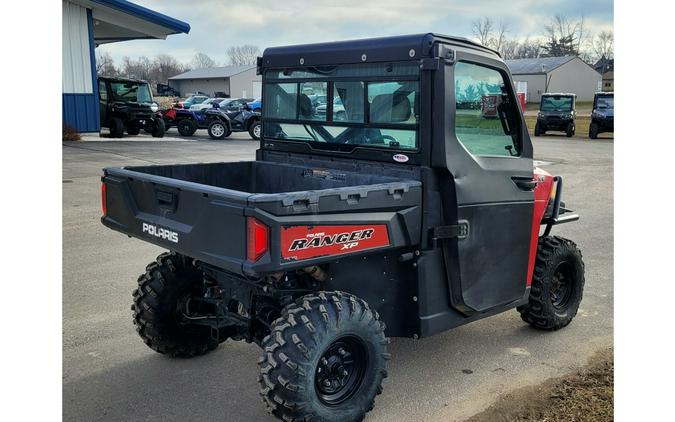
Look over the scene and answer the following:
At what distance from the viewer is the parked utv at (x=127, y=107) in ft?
72.2

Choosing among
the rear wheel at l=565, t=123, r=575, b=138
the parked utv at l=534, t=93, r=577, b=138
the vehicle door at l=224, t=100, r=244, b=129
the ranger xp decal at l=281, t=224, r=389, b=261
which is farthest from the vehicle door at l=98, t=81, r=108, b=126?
the ranger xp decal at l=281, t=224, r=389, b=261

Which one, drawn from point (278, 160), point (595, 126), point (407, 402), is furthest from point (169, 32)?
point (407, 402)

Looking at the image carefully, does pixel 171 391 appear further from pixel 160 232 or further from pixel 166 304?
pixel 160 232

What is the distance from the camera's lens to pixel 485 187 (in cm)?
407

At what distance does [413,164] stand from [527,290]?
143 cm

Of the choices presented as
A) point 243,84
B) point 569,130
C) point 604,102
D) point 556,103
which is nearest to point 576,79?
point 243,84

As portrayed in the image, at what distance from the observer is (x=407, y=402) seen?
3859 mm

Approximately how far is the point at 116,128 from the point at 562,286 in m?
19.4

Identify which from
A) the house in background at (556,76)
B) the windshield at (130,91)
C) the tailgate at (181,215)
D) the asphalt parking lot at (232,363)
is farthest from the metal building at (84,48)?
the house in background at (556,76)

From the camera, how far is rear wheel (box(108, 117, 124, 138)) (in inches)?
862

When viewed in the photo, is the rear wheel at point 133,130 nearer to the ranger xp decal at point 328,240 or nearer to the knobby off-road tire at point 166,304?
the knobby off-road tire at point 166,304

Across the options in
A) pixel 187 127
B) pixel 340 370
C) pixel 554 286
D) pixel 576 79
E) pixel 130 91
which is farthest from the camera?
pixel 576 79

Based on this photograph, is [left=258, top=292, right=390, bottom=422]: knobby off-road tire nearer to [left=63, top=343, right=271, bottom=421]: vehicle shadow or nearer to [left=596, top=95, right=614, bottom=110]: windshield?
[left=63, top=343, right=271, bottom=421]: vehicle shadow

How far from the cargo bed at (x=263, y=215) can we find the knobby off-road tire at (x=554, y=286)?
147 cm
